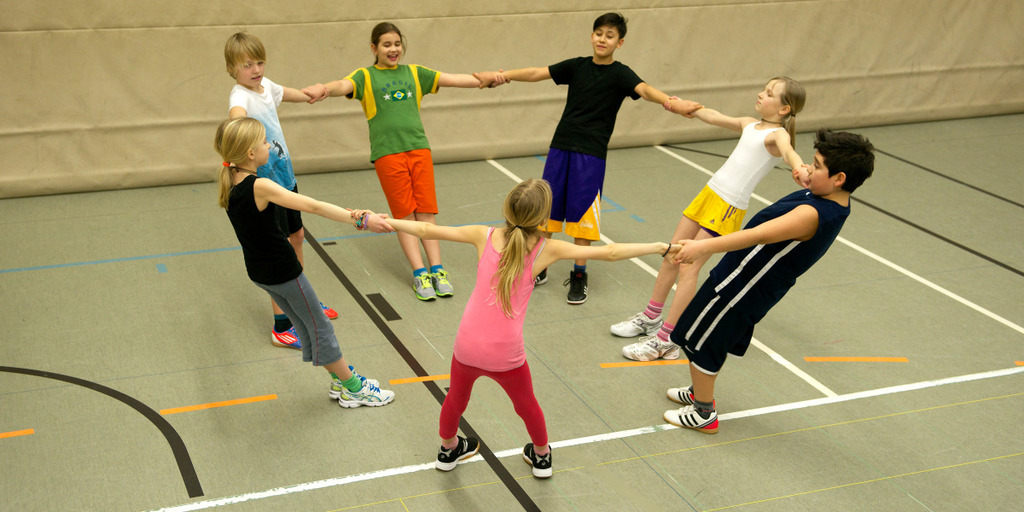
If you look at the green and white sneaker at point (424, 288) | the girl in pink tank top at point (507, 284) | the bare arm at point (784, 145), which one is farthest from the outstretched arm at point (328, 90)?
the bare arm at point (784, 145)

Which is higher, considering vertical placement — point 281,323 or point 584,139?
point 584,139

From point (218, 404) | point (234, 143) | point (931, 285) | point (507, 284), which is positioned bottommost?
point (218, 404)

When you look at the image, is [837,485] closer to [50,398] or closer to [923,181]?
[50,398]

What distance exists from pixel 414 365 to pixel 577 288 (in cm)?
123

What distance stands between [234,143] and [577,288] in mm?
2295

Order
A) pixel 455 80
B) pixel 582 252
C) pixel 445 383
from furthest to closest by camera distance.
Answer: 1. pixel 455 80
2. pixel 445 383
3. pixel 582 252

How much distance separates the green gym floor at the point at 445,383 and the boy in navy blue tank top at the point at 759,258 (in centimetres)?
40

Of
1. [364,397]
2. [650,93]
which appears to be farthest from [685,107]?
[364,397]

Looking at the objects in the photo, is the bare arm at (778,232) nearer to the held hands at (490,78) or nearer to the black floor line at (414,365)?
the black floor line at (414,365)

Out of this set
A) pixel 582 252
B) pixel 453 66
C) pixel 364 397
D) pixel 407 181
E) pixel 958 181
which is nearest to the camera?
pixel 582 252

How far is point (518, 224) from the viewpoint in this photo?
292 cm

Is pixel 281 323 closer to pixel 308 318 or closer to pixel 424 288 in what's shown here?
pixel 308 318

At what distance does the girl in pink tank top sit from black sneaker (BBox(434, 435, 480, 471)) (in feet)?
0.85

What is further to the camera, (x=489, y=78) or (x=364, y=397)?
(x=489, y=78)
